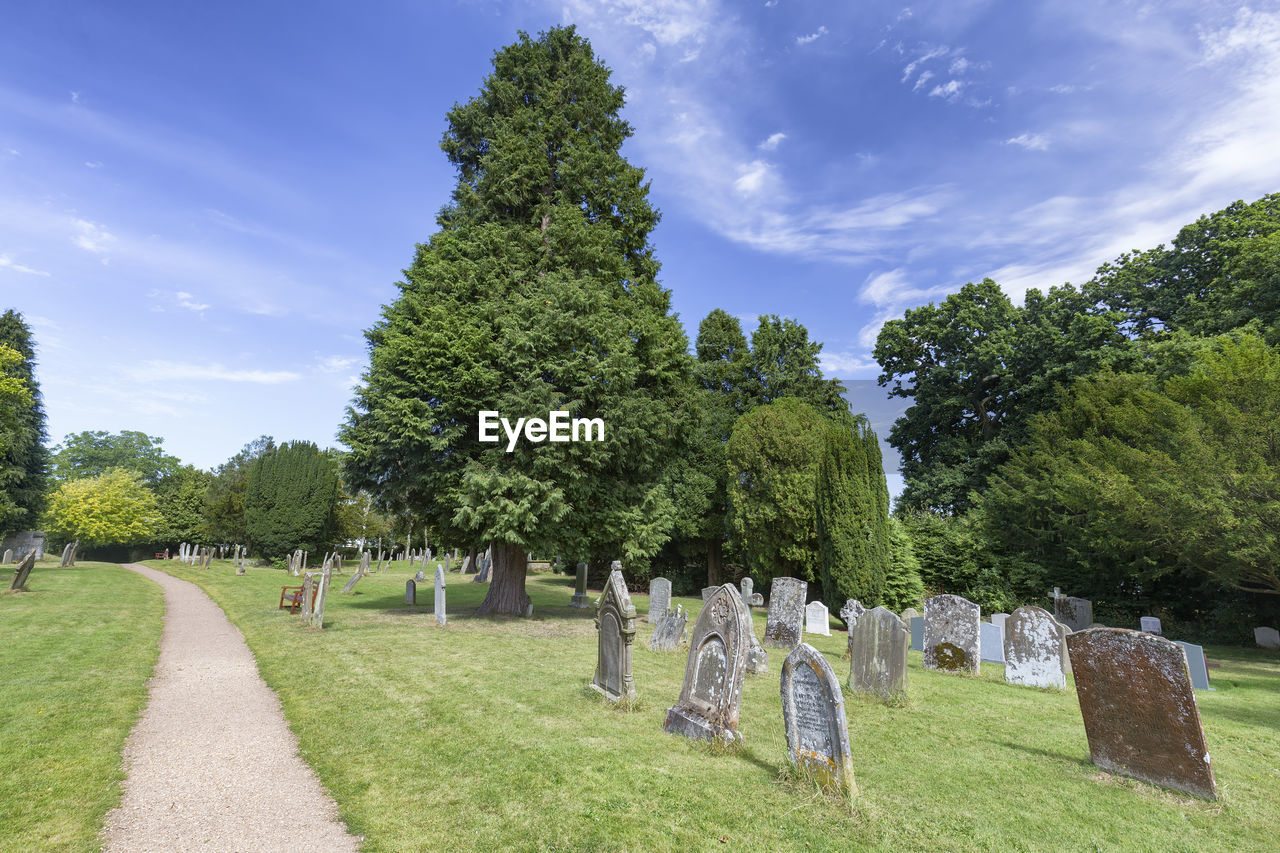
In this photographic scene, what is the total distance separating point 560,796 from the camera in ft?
15.9

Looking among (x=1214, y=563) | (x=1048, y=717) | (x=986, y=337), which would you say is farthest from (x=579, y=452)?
(x=986, y=337)

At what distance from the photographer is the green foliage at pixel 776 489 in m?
23.3

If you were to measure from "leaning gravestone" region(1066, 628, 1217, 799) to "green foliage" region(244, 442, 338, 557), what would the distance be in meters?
44.1

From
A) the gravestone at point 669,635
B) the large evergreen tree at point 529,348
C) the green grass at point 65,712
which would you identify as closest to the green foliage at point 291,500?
the green grass at point 65,712

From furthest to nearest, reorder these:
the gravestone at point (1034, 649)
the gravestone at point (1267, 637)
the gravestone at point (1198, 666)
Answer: the gravestone at point (1267, 637)
the gravestone at point (1034, 649)
the gravestone at point (1198, 666)

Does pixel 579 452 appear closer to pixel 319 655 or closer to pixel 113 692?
pixel 319 655

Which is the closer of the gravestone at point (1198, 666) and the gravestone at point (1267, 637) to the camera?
the gravestone at point (1198, 666)

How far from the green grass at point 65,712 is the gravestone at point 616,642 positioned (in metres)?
5.10

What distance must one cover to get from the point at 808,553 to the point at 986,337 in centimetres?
1524

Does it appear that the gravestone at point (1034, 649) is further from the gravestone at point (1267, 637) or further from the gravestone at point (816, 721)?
the gravestone at point (1267, 637)

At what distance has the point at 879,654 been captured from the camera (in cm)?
870

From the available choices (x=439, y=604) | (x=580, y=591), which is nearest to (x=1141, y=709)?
(x=439, y=604)

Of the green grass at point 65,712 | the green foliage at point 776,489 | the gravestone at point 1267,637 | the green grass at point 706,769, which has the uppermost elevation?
the green foliage at point 776,489

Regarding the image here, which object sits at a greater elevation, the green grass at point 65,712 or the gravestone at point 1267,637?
the gravestone at point 1267,637
